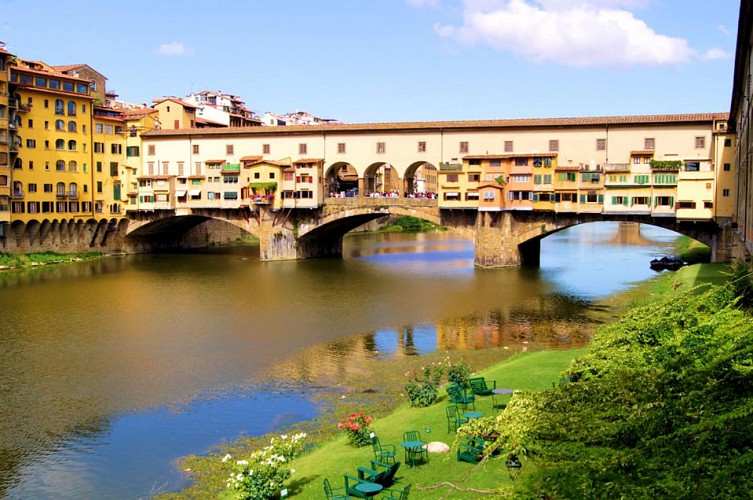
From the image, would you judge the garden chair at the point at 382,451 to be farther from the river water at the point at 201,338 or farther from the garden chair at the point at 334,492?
the river water at the point at 201,338

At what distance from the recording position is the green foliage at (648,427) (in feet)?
26.7

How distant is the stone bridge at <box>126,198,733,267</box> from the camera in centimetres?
5550

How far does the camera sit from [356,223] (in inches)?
2803

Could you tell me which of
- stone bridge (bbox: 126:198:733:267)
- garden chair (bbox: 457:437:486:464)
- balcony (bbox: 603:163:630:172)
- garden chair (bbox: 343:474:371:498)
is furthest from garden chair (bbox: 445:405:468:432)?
balcony (bbox: 603:163:630:172)

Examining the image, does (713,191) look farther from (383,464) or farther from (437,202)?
(383,464)

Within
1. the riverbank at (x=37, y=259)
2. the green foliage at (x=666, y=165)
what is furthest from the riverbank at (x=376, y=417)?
the riverbank at (x=37, y=259)

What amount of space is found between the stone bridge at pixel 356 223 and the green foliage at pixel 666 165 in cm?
354

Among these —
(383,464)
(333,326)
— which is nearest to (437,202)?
(333,326)

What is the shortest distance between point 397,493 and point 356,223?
189 ft

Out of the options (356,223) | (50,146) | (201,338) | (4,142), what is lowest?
(201,338)

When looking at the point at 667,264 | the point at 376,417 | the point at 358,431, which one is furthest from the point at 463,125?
the point at 358,431

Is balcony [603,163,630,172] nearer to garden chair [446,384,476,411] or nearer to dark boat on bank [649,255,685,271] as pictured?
dark boat on bank [649,255,685,271]

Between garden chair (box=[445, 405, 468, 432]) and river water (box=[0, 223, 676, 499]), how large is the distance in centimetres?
541

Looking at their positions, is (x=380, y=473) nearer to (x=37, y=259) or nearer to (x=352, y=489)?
(x=352, y=489)
